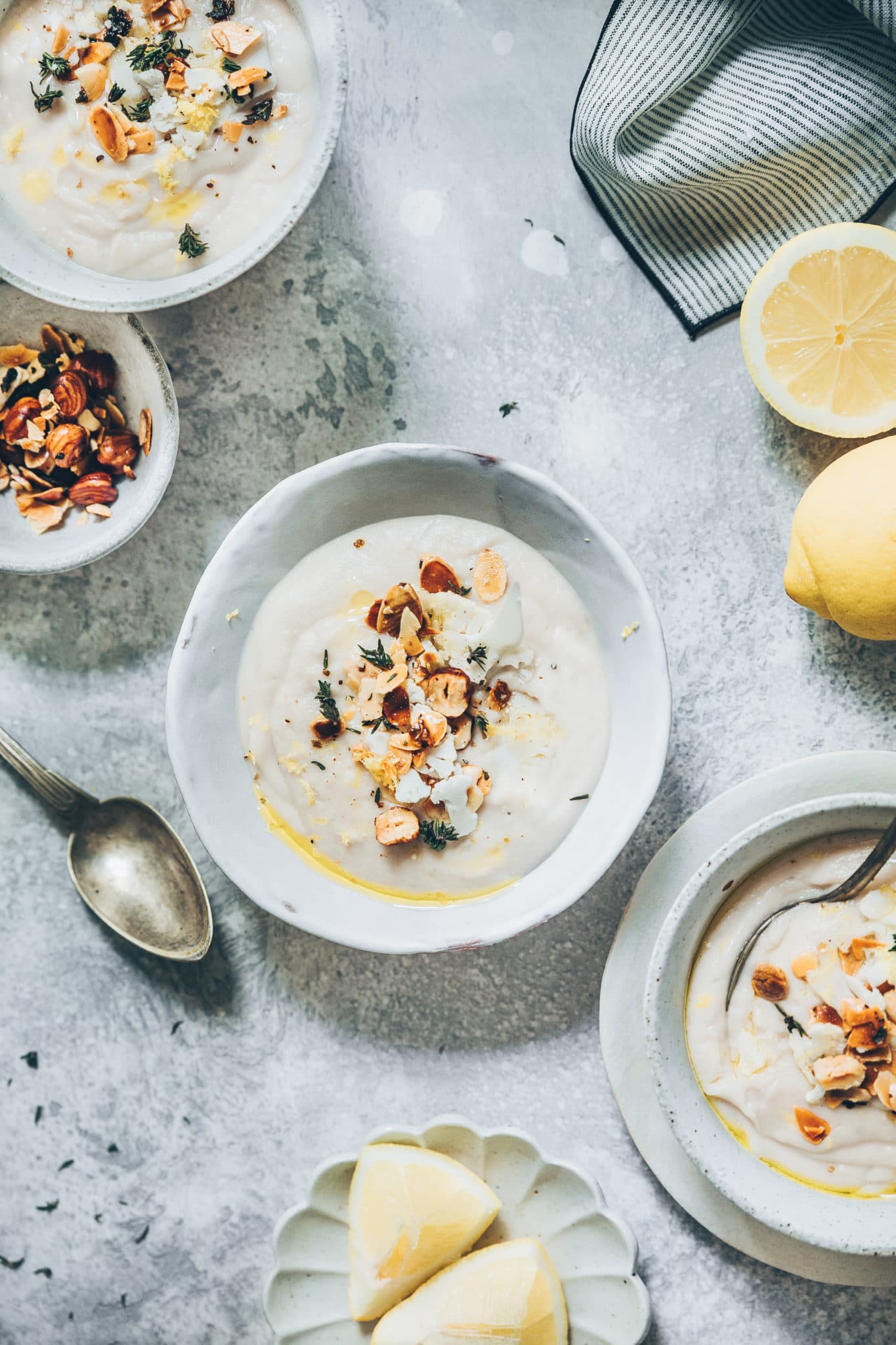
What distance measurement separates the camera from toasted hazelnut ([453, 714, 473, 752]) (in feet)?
5.79

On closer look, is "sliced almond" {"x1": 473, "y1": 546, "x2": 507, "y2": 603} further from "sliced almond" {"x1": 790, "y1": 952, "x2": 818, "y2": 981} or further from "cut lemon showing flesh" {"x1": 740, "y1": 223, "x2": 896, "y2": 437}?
"sliced almond" {"x1": 790, "y1": 952, "x2": 818, "y2": 981}

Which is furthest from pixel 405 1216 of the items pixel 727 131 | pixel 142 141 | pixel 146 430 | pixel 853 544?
pixel 727 131

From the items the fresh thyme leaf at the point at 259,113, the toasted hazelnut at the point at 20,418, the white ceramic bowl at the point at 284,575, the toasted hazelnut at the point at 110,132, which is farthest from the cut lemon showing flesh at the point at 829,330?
the toasted hazelnut at the point at 20,418

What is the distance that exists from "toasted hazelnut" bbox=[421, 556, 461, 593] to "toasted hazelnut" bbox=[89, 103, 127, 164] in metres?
0.91

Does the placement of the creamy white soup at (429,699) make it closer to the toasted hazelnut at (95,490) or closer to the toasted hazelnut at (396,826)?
the toasted hazelnut at (396,826)

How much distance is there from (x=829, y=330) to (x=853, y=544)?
40 centimetres

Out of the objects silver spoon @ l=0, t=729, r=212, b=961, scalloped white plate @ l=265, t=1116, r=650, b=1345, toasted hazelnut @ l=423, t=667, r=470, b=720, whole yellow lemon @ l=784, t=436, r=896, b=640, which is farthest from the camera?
silver spoon @ l=0, t=729, r=212, b=961

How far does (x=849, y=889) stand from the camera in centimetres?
174

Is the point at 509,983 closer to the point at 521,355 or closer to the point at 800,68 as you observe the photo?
the point at 521,355

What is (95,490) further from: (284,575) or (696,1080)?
(696,1080)

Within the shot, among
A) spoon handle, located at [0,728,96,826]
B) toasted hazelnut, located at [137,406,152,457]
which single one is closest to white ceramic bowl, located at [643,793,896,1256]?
spoon handle, located at [0,728,96,826]

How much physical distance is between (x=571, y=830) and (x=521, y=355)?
950 mm

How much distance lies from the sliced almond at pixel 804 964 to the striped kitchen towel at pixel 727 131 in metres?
1.21

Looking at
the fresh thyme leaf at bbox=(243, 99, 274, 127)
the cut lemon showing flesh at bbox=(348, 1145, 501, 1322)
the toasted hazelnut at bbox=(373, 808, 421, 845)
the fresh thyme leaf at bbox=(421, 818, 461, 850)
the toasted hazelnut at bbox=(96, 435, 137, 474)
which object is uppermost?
the fresh thyme leaf at bbox=(243, 99, 274, 127)
